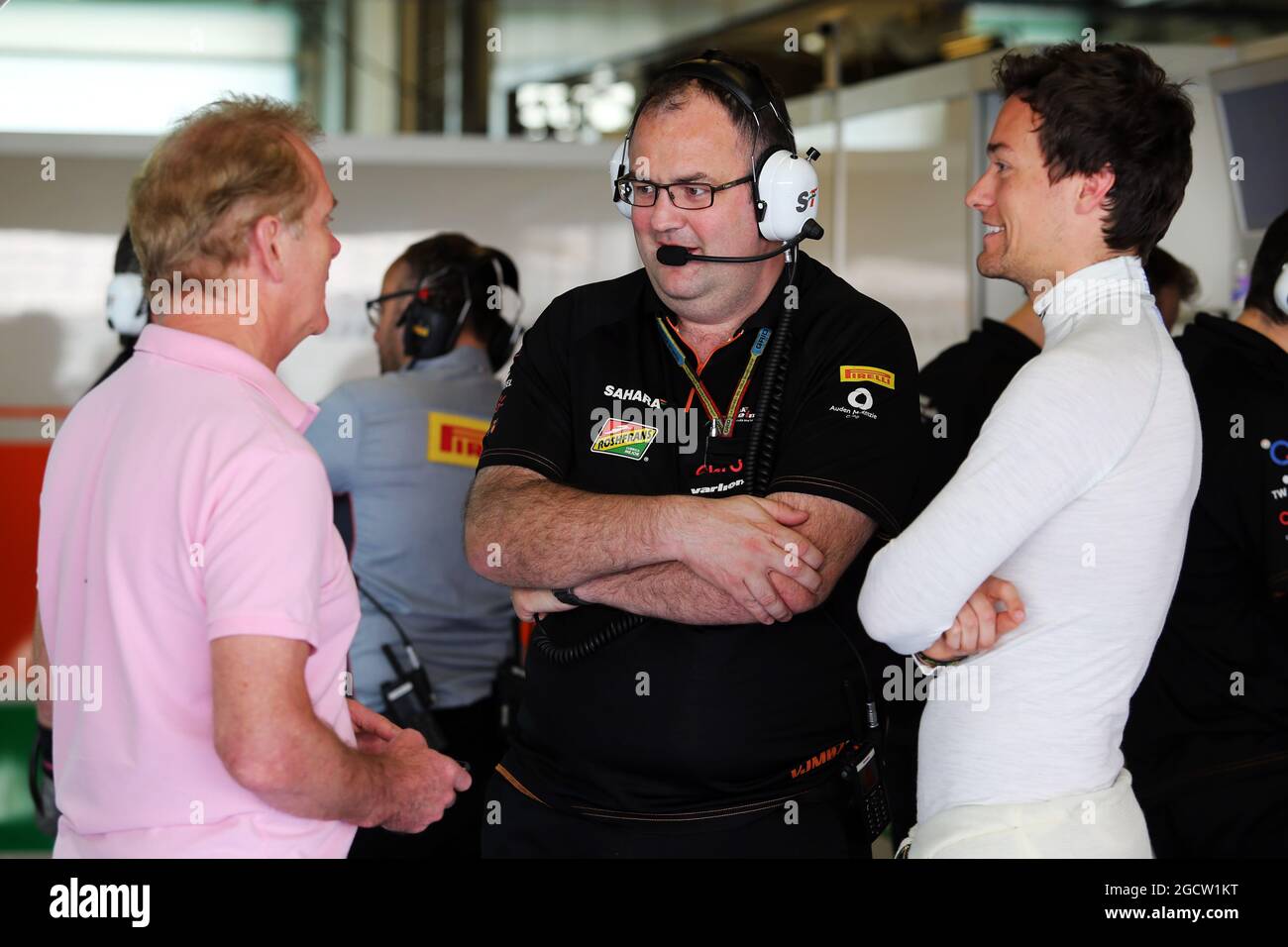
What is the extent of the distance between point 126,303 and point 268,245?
1543 mm

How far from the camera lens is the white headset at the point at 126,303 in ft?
9.46

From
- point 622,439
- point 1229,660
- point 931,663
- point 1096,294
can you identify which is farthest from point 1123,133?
point 1229,660

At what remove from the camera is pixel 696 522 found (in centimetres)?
191

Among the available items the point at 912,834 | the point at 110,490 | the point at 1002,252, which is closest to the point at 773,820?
the point at 912,834

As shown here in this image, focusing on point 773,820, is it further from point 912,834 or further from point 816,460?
point 816,460

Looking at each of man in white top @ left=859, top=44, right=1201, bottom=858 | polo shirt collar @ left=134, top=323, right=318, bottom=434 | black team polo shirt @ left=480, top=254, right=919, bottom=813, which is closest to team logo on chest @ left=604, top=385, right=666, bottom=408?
black team polo shirt @ left=480, top=254, right=919, bottom=813

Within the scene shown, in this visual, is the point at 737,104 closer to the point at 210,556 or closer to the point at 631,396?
the point at 631,396

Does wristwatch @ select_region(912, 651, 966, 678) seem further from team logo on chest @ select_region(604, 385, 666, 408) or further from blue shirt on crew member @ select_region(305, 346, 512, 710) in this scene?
blue shirt on crew member @ select_region(305, 346, 512, 710)

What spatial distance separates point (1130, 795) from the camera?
5.61ft

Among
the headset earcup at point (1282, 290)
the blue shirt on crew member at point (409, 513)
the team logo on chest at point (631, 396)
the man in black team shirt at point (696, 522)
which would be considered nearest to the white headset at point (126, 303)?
the blue shirt on crew member at point (409, 513)

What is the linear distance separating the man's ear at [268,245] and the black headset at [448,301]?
168 centimetres

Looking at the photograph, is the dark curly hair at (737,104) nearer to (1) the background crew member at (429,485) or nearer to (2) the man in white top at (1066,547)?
(2) the man in white top at (1066,547)
